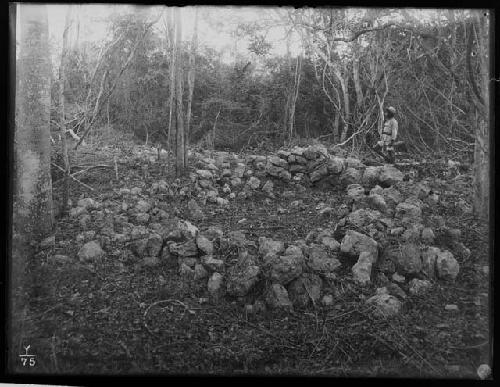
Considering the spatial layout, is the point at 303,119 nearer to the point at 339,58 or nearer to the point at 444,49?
the point at 339,58

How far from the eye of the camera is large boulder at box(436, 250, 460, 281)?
3.23 metres

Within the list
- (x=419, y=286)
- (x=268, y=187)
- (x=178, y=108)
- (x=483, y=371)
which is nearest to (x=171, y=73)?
(x=178, y=108)

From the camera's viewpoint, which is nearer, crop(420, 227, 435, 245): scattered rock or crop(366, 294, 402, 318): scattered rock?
crop(366, 294, 402, 318): scattered rock

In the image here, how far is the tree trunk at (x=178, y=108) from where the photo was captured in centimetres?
330

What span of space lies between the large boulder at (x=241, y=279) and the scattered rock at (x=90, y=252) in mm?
1074

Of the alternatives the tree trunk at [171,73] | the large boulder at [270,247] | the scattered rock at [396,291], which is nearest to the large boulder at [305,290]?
the large boulder at [270,247]

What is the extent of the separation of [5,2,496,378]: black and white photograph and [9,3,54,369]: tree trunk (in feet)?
0.04

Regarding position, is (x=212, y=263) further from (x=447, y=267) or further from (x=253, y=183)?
(x=447, y=267)

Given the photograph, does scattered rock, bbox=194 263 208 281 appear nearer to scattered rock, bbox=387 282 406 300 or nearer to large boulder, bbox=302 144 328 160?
large boulder, bbox=302 144 328 160

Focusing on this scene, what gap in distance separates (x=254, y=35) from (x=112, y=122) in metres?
1.39

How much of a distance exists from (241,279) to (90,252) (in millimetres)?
1248

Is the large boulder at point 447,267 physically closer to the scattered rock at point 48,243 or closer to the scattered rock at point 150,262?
the scattered rock at point 150,262

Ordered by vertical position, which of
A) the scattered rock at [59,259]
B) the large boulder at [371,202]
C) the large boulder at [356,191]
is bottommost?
the scattered rock at [59,259]

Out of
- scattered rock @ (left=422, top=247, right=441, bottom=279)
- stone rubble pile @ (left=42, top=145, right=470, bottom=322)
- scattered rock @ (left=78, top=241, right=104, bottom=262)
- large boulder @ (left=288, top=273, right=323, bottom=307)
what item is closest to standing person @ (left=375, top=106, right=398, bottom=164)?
stone rubble pile @ (left=42, top=145, right=470, bottom=322)
